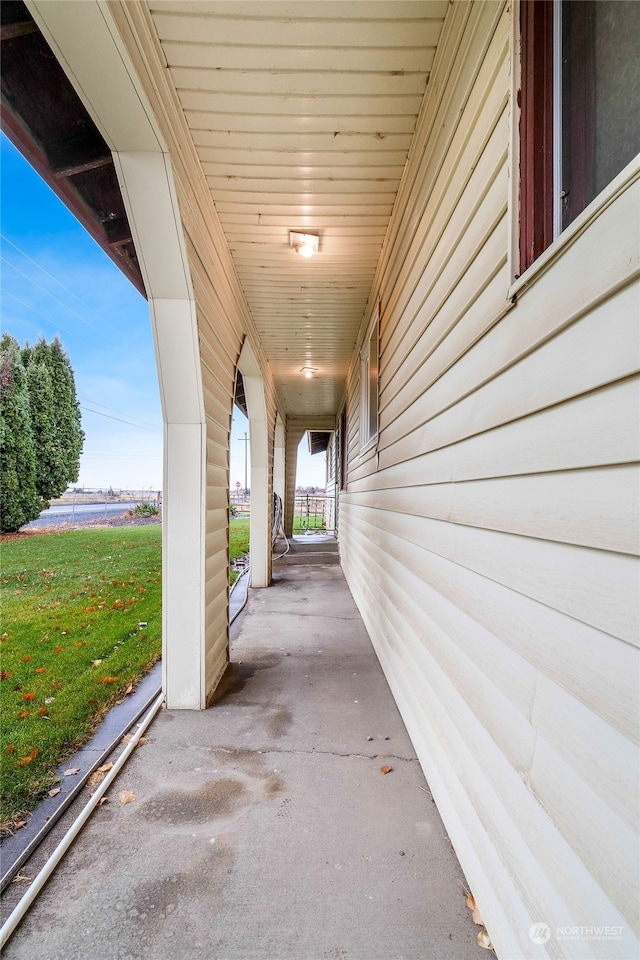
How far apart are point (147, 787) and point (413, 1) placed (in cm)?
323

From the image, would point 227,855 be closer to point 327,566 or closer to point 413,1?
point 413,1

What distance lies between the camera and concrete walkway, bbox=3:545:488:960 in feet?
3.91

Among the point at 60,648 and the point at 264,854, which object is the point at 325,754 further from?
the point at 60,648

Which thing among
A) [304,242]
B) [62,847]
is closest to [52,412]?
[304,242]

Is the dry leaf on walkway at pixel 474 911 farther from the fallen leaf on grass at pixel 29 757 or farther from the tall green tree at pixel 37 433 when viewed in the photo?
the tall green tree at pixel 37 433

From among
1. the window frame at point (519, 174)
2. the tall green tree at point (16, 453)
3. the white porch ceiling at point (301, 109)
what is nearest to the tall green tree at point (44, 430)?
the tall green tree at point (16, 453)

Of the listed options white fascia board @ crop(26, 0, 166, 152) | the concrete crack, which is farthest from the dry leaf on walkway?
white fascia board @ crop(26, 0, 166, 152)

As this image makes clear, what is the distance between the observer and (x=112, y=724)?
235 centimetres

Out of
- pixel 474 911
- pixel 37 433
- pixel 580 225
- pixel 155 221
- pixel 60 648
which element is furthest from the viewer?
pixel 37 433

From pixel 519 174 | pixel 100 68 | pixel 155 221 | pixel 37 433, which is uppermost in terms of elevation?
pixel 100 68

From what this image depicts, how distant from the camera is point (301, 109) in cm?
190

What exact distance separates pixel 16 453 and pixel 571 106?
8.69 m

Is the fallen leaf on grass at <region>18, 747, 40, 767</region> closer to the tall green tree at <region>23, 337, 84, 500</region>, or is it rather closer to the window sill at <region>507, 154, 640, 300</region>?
the window sill at <region>507, 154, 640, 300</region>

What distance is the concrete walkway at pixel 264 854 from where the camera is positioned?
1.19 metres
